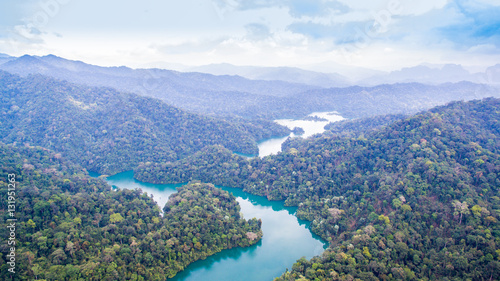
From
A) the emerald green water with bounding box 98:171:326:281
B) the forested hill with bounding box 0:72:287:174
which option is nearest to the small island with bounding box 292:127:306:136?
the forested hill with bounding box 0:72:287:174

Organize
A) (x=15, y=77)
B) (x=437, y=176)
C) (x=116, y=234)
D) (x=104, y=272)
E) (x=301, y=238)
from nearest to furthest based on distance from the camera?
(x=104, y=272) < (x=116, y=234) < (x=437, y=176) < (x=301, y=238) < (x=15, y=77)

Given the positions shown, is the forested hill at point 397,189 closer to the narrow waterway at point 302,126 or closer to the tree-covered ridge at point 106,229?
the tree-covered ridge at point 106,229

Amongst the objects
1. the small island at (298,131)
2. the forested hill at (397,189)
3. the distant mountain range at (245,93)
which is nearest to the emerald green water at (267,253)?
the forested hill at (397,189)

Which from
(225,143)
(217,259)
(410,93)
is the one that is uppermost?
(410,93)

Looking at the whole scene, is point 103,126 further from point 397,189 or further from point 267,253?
point 397,189

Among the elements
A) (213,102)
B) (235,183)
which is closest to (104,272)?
(235,183)

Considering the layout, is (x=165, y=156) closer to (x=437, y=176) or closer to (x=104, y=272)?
(x=104, y=272)
